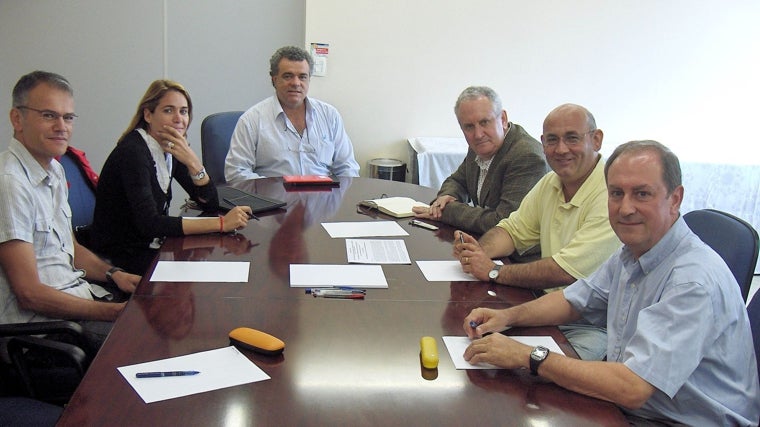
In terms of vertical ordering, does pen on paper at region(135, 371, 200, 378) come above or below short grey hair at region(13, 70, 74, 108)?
below

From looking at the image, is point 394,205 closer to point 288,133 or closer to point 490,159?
point 490,159

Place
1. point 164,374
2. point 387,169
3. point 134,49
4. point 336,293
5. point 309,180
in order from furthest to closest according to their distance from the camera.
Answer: point 134,49 < point 387,169 < point 309,180 < point 336,293 < point 164,374

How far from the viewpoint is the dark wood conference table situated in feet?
3.79

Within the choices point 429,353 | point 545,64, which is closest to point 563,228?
point 429,353

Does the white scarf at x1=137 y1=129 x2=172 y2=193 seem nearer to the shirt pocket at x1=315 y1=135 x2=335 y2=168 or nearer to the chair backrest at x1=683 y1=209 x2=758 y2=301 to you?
the shirt pocket at x1=315 y1=135 x2=335 y2=168

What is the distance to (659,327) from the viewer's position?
1335mm

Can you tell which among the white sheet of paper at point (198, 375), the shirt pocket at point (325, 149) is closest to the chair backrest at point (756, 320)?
the white sheet of paper at point (198, 375)

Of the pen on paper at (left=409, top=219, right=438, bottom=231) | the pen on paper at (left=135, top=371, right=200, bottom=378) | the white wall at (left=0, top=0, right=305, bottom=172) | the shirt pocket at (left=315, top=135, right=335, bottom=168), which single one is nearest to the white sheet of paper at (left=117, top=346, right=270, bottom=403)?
the pen on paper at (left=135, top=371, right=200, bottom=378)

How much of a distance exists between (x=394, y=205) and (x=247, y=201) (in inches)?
25.2

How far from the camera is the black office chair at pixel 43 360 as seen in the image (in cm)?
156

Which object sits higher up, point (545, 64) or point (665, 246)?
point (545, 64)

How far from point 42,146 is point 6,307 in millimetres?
496

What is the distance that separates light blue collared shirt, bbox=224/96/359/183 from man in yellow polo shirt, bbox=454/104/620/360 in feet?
5.12

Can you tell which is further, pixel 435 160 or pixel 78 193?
pixel 435 160
